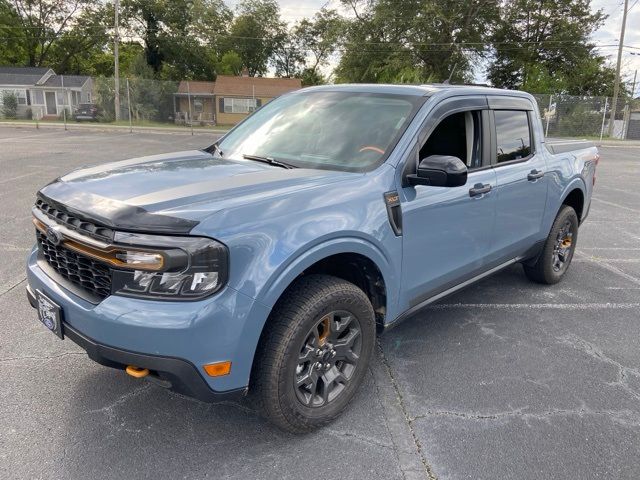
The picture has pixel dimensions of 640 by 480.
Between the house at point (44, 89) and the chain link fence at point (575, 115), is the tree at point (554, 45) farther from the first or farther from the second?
the house at point (44, 89)

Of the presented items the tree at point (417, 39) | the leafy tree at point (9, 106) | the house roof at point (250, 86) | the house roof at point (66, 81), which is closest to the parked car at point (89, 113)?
the leafy tree at point (9, 106)

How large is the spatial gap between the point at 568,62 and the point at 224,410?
46975mm

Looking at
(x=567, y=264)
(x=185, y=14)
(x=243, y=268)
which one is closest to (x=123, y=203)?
(x=243, y=268)

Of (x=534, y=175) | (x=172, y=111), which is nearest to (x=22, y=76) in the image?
(x=172, y=111)

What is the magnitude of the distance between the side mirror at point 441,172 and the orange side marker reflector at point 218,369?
1490 millimetres

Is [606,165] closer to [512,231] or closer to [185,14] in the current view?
[512,231]

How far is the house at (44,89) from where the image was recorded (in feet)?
146

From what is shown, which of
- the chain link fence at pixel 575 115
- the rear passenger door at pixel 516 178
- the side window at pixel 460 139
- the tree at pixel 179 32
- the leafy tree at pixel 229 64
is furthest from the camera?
the leafy tree at pixel 229 64

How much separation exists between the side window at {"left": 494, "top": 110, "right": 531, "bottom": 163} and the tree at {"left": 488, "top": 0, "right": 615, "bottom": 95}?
129ft

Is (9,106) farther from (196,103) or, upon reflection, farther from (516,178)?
(516,178)

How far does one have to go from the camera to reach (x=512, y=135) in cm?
420

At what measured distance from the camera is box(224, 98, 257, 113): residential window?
44938 mm

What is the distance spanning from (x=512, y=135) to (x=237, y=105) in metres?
43.3

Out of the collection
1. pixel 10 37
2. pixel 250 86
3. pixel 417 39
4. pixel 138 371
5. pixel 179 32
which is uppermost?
pixel 179 32
